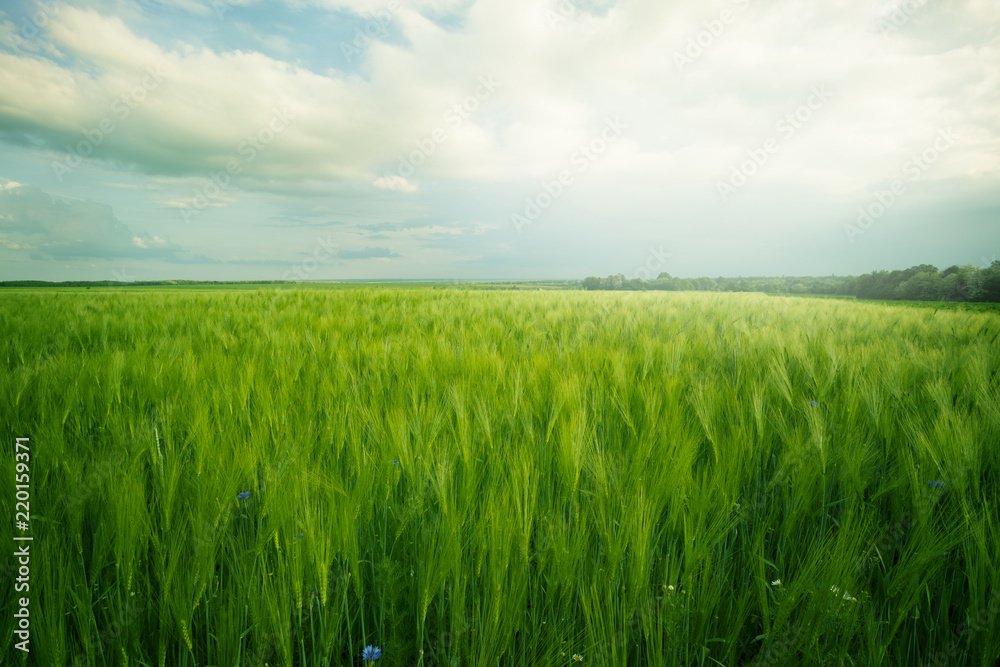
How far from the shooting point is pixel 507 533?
798mm

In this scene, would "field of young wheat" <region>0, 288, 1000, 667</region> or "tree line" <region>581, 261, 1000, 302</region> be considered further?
"tree line" <region>581, 261, 1000, 302</region>

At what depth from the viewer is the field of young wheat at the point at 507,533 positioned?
75 centimetres

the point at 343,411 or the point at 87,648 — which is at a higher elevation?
the point at 343,411

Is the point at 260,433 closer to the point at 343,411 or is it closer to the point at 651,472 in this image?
the point at 343,411

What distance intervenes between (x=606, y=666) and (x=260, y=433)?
1.09 m

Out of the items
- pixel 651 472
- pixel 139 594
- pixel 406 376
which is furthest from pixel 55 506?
pixel 651 472

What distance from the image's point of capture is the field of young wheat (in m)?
0.75

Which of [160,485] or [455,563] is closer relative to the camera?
[455,563]

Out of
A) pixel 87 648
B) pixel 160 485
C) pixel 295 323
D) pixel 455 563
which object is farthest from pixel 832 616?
pixel 295 323

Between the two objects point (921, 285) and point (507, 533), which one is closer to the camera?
point (507, 533)

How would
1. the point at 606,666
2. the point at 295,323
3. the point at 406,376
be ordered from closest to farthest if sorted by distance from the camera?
the point at 606,666 → the point at 406,376 → the point at 295,323

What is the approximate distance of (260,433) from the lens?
1244mm

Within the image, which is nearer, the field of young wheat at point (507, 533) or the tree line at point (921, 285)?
the field of young wheat at point (507, 533)

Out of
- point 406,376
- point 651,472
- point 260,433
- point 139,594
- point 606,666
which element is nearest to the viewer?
point 606,666
